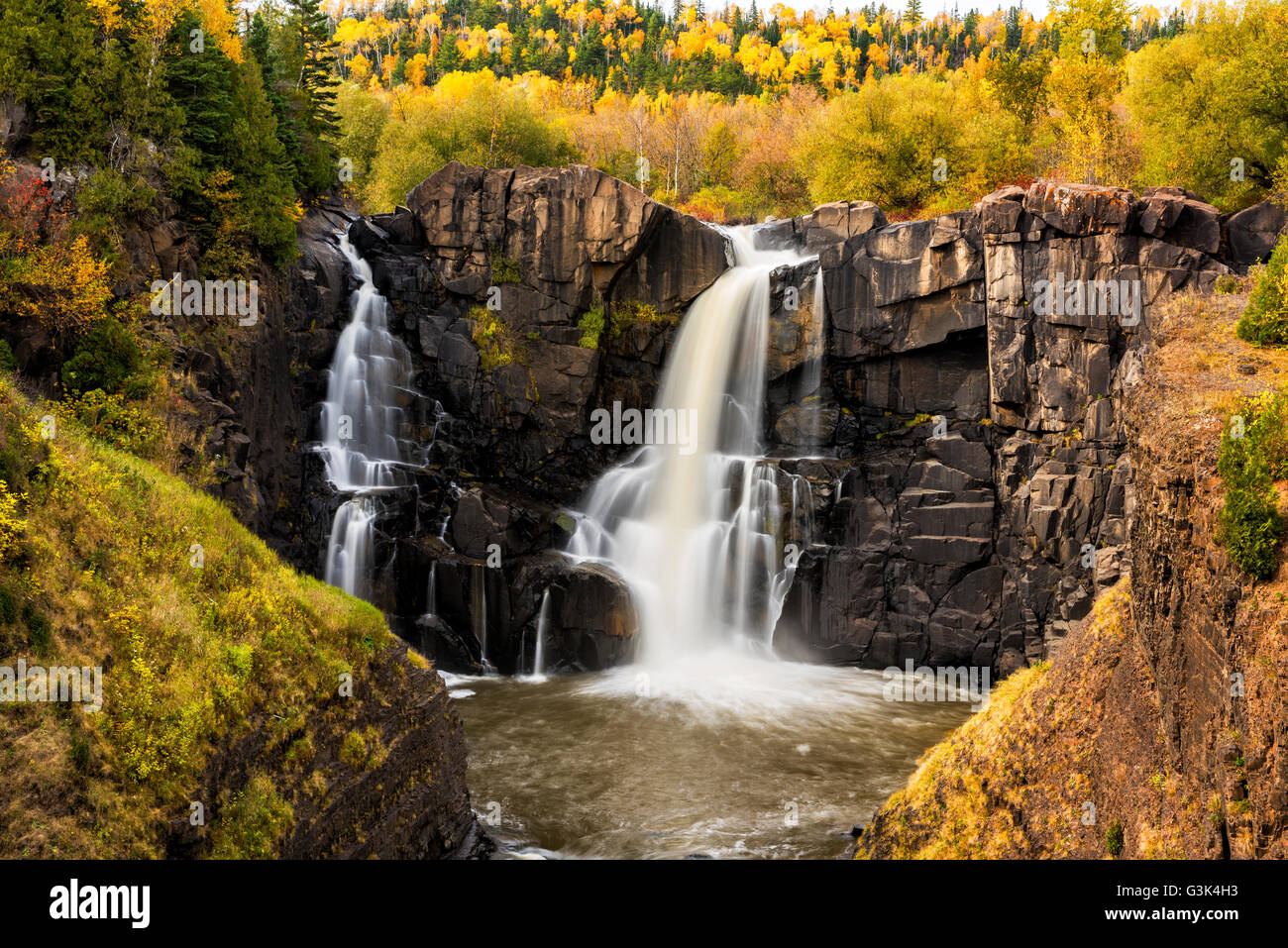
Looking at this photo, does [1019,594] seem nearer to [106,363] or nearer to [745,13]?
[106,363]

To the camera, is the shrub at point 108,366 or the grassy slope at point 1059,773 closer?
the grassy slope at point 1059,773

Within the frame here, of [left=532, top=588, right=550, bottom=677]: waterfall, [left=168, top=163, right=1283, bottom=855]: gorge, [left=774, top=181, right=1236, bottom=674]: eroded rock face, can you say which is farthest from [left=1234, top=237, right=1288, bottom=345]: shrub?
[left=532, top=588, right=550, bottom=677]: waterfall

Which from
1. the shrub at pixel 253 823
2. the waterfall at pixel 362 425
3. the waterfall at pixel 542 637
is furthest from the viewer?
the waterfall at pixel 542 637

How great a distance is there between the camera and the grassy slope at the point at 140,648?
9375 millimetres

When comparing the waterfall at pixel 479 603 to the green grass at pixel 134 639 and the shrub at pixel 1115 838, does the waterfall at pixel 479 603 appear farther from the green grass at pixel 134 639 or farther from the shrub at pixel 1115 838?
the shrub at pixel 1115 838

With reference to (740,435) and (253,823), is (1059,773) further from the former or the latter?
(740,435)

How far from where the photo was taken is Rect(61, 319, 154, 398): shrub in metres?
19.7

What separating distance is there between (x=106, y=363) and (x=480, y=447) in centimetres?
1363

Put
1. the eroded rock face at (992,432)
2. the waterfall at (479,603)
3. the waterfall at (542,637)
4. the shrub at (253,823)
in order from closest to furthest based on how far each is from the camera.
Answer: the shrub at (253,823), the waterfall at (542,637), the waterfall at (479,603), the eroded rock face at (992,432)

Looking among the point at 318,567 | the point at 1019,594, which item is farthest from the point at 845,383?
the point at 318,567

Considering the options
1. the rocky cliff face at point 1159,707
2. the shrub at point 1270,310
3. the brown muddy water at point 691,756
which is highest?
the shrub at point 1270,310

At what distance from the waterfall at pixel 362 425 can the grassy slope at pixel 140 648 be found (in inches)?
481

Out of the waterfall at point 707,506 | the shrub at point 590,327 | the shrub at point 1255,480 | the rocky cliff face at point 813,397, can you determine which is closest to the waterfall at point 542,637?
the rocky cliff face at point 813,397

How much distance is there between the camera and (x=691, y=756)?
2045 cm
